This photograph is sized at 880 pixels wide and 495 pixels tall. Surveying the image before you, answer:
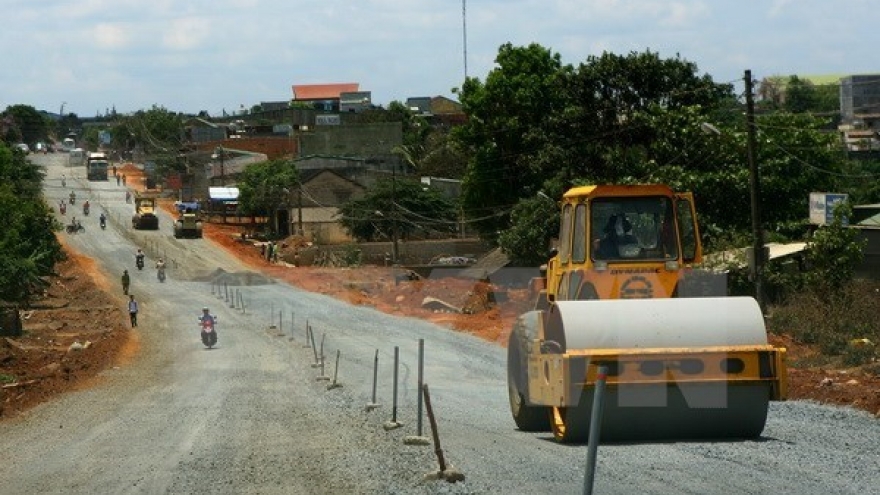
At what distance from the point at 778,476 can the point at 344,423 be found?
8666mm

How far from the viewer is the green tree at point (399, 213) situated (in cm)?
8471

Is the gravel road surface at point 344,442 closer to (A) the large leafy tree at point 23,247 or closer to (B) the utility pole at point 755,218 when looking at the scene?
(B) the utility pole at point 755,218

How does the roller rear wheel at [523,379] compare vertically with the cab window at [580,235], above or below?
below

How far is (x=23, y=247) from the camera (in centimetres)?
5850

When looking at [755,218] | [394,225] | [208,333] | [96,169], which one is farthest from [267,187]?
[755,218]

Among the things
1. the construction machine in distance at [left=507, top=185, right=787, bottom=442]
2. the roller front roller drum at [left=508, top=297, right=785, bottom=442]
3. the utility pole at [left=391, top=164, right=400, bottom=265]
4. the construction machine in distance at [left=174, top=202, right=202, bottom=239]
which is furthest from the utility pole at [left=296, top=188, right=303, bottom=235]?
the roller front roller drum at [left=508, top=297, right=785, bottom=442]

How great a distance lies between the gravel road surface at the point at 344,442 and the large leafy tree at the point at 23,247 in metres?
14.1

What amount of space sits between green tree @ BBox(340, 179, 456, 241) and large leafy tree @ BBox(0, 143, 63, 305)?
2059cm

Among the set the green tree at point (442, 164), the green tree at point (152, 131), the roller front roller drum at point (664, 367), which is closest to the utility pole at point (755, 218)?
the roller front roller drum at point (664, 367)

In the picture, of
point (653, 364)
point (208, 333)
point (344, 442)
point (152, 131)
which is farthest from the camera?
point (152, 131)

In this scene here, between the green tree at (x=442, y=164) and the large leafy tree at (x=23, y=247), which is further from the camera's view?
the green tree at (x=442, y=164)

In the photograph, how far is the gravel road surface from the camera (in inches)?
486

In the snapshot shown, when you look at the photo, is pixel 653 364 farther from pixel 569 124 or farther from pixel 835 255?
pixel 569 124

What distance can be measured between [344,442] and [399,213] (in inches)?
2683
